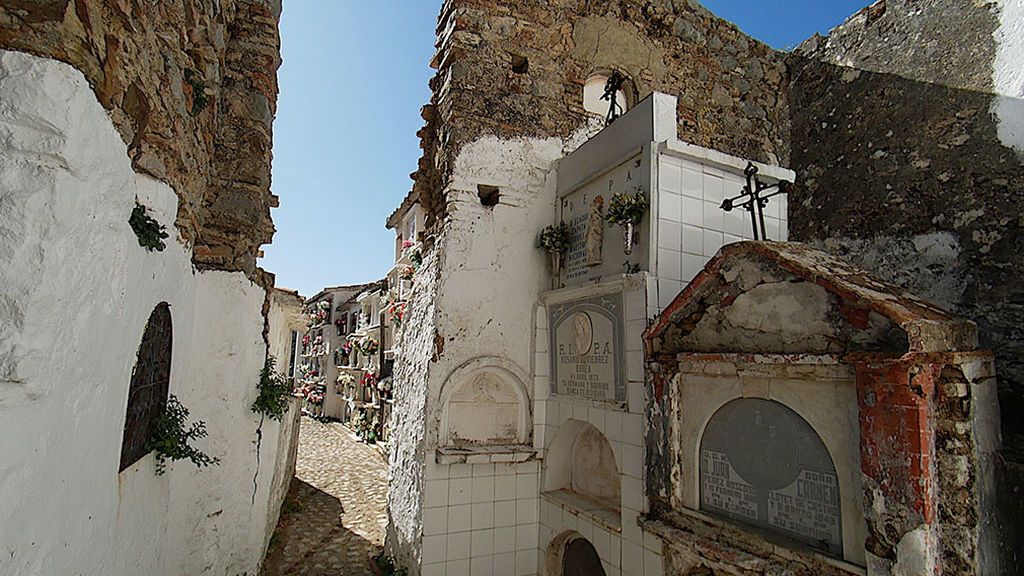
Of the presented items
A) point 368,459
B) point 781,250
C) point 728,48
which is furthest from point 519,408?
point 368,459

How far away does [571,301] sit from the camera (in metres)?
5.85

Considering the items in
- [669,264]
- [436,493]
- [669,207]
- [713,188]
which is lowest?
[436,493]

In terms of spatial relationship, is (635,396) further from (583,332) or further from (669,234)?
(669,234)

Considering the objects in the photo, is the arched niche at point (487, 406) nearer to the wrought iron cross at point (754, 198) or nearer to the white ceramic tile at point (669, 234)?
the white ceramic tile at point (669, 234)

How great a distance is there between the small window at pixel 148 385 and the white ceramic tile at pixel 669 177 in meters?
4.38

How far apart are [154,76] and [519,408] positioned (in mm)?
4826

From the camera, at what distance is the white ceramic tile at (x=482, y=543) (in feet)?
18.9

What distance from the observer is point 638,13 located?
7535mm

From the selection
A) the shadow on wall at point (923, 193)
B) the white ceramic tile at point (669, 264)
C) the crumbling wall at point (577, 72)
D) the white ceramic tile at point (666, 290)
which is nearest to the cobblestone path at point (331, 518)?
the crumbling wall at point (577, 72)

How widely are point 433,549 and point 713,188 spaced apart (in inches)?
198

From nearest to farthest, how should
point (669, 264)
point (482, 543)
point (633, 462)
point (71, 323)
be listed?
point (71, 323) → point (633, 462) → point (669, 264) → point (482, 543)

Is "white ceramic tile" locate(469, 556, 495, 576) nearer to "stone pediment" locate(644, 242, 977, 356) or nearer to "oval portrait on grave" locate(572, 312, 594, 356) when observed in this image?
"oval portrait on grave" locate(572, 312, 594, 356)

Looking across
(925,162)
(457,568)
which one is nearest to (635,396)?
(457,568)

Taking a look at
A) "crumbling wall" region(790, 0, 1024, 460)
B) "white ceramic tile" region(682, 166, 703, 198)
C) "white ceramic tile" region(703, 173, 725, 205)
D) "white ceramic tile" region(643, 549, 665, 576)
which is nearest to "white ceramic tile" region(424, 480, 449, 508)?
"white ceramic tile" region(643, 549, 665, 576)
